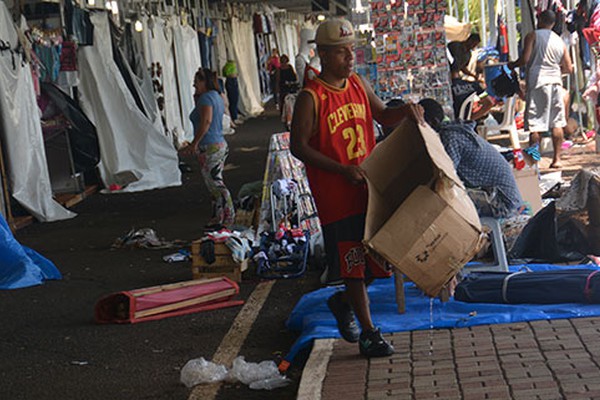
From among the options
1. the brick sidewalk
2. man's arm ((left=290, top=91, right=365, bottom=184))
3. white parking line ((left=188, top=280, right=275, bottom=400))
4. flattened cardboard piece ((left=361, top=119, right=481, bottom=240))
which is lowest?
white parking line ((left=188, top=280, right=275, bottom=400))

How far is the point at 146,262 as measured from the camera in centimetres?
1003

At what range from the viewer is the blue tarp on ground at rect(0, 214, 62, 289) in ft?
30.6

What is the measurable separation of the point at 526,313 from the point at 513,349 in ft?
2.36

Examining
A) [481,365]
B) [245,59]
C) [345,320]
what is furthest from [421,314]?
[245,59]

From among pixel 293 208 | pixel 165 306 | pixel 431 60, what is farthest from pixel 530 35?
pixel 165 306

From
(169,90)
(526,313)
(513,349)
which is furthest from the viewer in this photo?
(169,90)

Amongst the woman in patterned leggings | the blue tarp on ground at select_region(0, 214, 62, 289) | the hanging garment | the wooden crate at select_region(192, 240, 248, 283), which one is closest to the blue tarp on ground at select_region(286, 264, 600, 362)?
the wooden crate at select_region(192, 240, 248, 283)

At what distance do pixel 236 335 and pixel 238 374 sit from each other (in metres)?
1.09

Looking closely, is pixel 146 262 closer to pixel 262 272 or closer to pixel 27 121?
pixel 262 272

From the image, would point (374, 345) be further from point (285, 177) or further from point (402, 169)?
point (285, 177)

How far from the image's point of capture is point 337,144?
5.82 metres

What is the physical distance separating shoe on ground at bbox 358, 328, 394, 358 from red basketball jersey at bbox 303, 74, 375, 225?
64cm

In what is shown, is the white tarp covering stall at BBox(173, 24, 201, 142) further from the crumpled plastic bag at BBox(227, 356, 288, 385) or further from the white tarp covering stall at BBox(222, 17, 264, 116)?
the crumpled plastic bag at BBox(227, 356, 288, 385)

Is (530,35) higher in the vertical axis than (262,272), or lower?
higher
